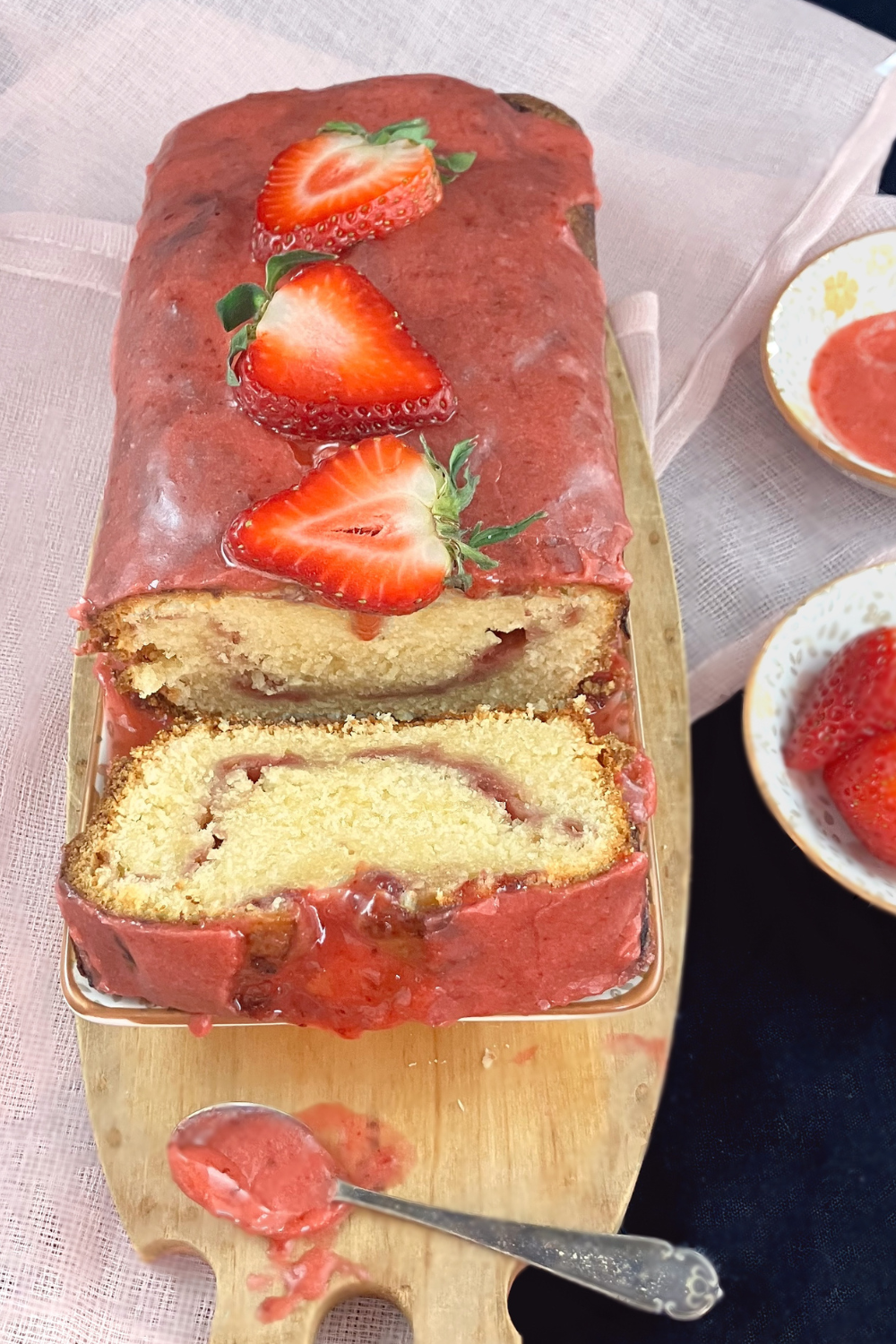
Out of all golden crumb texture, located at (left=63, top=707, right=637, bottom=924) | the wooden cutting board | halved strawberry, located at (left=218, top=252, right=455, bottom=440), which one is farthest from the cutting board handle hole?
halved strawberry, located at (left=218, top=252, right=455, bottom=440)

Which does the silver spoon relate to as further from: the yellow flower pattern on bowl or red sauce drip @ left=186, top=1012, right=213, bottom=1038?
the yellow flower pattern on bowl

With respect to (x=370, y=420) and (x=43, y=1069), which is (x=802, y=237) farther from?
(x=43, y=1069)

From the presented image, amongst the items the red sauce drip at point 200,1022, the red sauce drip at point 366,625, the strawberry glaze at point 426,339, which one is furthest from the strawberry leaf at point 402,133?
the red sauce drip at point 200,1022

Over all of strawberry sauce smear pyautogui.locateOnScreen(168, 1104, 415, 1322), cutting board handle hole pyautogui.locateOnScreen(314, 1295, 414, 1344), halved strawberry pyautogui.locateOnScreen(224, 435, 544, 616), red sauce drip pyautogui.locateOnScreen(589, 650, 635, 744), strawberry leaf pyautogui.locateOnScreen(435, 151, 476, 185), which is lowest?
cutting board handle hole pyautogui.locateOnScreen(314, 1295, 414, 1344)

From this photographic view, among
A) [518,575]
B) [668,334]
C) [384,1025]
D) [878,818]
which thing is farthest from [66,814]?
[668,334]

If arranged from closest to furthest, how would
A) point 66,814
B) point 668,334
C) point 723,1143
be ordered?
point 723,1143 → point 66,814 → point 668,334

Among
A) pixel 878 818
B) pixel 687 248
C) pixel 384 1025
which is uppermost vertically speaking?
pixel 687 248

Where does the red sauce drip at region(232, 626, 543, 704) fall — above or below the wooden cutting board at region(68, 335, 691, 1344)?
above

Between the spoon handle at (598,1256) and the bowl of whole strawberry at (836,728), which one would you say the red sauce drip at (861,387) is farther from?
the spoon handle at (598,1256)
